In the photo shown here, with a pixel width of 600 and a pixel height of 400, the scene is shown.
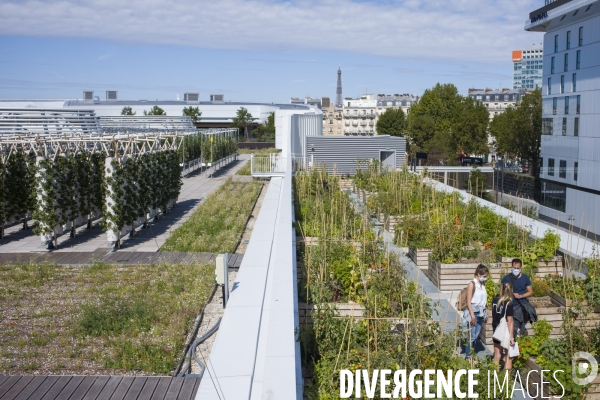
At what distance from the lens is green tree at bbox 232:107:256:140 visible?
63.2 m

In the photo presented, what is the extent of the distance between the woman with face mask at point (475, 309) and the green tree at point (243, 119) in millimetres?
58280

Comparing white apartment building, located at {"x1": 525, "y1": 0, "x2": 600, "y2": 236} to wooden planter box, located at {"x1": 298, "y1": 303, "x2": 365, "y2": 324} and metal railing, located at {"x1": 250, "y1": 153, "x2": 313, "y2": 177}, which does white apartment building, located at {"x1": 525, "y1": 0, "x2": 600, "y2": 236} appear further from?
wooden planter box, located at {"x1": 298, "y1": 303, "x2": 365, "y2": 324}

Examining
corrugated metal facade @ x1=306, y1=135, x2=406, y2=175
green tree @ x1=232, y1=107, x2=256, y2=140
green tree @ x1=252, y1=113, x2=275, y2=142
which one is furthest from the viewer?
green tree @ x1=232, y1=107, x2=256, y2=140

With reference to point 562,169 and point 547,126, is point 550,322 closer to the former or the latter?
point 562,169

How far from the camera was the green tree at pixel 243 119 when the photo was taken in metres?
63.2

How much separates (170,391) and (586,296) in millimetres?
4547

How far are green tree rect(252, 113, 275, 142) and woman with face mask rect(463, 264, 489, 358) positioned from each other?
53.4 m

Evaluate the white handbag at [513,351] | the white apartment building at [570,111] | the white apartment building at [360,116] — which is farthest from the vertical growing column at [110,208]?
the white apartment building at [360,116]

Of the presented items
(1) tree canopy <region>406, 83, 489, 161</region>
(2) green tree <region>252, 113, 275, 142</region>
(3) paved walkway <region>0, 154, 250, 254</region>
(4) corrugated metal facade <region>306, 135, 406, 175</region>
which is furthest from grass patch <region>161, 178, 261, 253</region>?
(2) green tree <region>252, 113, 275, 142</region>

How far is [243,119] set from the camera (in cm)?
6344

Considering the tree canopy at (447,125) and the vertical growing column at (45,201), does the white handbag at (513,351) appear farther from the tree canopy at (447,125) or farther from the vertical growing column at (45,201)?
the tree canopy at (447,125)

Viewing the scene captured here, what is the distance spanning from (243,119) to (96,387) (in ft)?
192

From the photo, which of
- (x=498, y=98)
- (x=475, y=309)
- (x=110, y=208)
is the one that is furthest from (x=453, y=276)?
(x=498, y=98)

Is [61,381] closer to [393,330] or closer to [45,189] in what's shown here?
[393,330]
